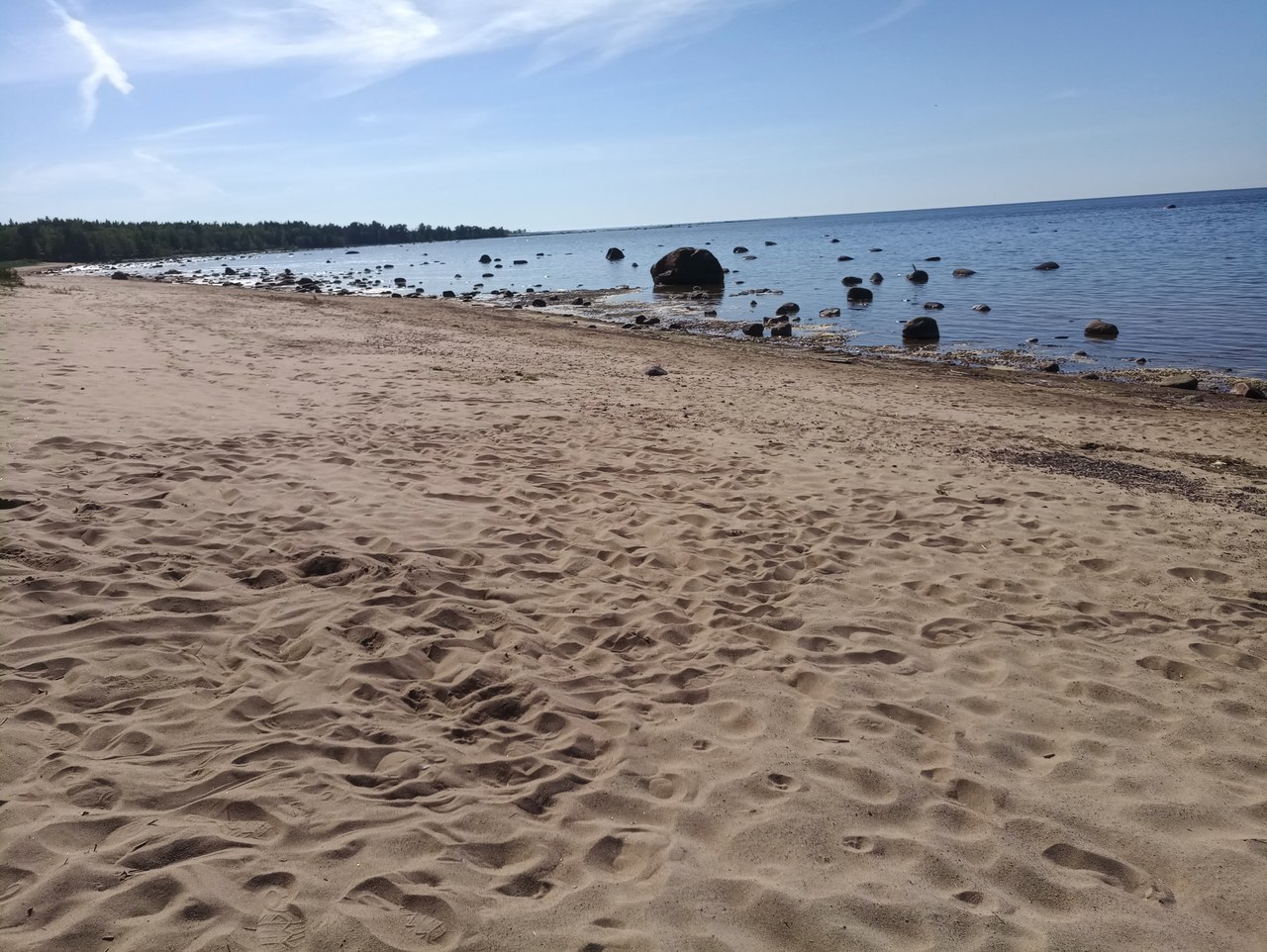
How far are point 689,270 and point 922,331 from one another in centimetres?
1755

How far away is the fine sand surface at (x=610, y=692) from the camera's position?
103 inches

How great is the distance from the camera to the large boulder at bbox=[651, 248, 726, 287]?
34875 mm

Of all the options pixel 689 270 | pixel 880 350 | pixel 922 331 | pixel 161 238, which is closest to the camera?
pixel 880 350

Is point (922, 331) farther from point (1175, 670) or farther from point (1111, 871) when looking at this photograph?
point (1111, 871)

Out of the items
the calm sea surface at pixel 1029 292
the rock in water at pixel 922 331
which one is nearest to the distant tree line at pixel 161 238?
the calm sea surface at pixel 1029 292

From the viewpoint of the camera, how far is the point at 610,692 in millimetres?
3949

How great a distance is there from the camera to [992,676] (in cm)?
421

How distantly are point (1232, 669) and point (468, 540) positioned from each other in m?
4.80

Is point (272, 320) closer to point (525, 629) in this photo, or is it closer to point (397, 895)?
point (525, 629)

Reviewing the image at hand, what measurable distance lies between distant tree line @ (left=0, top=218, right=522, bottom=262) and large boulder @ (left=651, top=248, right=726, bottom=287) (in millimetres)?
48235

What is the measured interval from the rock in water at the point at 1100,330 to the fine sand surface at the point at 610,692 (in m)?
11.0

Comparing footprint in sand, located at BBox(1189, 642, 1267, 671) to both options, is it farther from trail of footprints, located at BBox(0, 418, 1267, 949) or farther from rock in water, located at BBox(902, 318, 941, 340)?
rock in water, located at BBox(902, 318, 941, 340)

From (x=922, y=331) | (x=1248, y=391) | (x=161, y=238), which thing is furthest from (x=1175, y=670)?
(x=161, y=238)

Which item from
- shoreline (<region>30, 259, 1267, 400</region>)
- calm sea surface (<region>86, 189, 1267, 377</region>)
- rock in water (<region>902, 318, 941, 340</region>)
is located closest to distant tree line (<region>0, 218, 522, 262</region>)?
calm sea surface (<region>86, 189, 1267, 377</region>)
